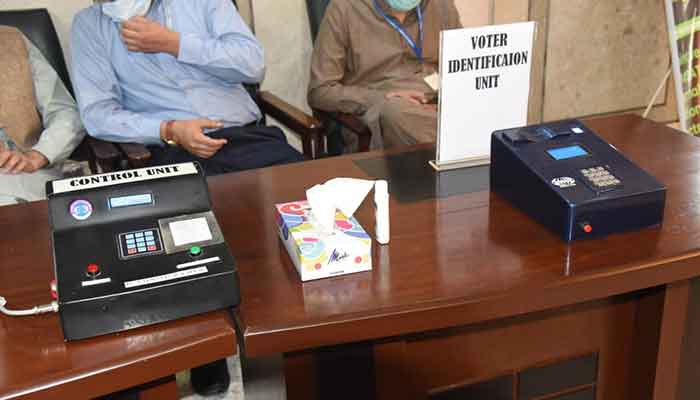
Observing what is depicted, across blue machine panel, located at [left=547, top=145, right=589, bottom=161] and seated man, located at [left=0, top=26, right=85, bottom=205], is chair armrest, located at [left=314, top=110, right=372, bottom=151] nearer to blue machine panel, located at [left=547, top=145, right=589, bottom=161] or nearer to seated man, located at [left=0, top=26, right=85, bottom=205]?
seated man, located at [left=0, top=26, right=85, bottom=205]

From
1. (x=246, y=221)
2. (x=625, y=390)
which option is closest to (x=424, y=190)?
(x=246, y=221)

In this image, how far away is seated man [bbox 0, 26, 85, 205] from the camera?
7.13 feet

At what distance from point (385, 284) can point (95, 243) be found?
0.47m

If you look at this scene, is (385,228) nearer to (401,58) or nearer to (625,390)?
(625,390)

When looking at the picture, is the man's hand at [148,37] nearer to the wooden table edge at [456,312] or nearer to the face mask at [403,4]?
the face mask at [403,4]

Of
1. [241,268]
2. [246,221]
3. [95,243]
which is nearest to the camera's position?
[95,243]

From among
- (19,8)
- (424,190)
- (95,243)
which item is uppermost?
(19,8)

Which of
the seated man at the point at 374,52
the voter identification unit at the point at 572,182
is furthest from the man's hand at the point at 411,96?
the voter identification unit at the point at 572,182

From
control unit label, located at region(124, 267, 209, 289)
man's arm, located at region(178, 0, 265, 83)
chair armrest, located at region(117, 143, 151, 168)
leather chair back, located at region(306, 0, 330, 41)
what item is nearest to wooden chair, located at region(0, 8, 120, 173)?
chair armrest, located at region(117, 143, 151, 168)

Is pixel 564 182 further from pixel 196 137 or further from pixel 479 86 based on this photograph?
pixel 196 137

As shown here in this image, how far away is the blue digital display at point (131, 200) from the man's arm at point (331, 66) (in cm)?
148

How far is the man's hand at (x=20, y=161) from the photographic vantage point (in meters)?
2.14

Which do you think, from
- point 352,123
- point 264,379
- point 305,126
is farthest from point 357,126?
point 264,379

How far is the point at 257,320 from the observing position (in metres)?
1.07
